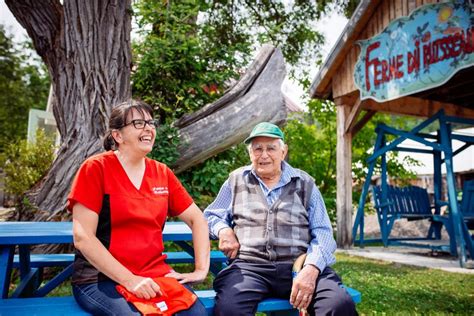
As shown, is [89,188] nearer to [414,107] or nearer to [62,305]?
[62,305]

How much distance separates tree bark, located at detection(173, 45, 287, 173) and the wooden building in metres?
2.56

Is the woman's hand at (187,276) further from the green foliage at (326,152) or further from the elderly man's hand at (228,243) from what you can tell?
the green foliage at (326,152)

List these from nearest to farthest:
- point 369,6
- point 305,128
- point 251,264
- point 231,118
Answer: point 251,264
point 231,118
point 369,6
point 305,128

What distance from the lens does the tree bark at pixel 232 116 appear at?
5512 millimetres

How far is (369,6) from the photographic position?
7910 millimetres

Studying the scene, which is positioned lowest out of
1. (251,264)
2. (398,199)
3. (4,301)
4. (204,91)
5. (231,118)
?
(4,301)

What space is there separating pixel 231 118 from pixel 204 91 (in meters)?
1.09

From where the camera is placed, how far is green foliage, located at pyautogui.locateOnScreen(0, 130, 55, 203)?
5.23 m

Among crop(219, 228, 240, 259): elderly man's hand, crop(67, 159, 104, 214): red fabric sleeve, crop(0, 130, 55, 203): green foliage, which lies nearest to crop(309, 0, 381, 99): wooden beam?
crop(0, 130, 55, 203): green foliage

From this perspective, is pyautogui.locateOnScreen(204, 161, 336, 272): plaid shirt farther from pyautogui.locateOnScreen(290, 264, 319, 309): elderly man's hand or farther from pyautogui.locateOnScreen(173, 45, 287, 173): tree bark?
pyautogui.locateOnScreen(173, 45, 287, 173): tree bark

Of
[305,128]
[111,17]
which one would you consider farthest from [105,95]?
[305,128]

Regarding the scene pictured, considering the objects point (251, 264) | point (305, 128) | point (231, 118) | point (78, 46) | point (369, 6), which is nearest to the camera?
point (251, 264)

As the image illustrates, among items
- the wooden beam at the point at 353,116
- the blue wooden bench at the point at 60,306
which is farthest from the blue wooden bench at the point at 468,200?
the blue wooden bench at the point at 60,306

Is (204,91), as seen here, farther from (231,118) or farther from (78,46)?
(78,46)
